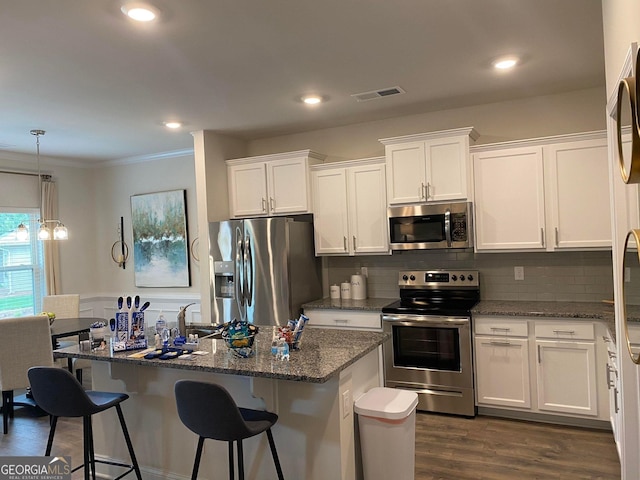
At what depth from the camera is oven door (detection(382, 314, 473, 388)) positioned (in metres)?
3.87

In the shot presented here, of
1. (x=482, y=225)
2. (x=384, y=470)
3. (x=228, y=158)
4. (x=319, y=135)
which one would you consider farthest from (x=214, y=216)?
(x=384, y=470)

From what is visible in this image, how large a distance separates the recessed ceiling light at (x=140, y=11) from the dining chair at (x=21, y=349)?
2746 millimetres

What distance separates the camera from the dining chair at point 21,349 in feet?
12.8

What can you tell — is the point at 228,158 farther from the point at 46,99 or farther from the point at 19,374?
the point at 19,374

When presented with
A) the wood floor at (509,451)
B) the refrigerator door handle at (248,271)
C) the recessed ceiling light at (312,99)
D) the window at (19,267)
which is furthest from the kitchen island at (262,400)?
the window at (19,267)

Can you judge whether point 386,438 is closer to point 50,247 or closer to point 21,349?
point 21,349

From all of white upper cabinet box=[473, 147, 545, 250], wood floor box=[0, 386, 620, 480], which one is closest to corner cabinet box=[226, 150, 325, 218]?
white upper cabinet box=[473, 147, 545, 250]

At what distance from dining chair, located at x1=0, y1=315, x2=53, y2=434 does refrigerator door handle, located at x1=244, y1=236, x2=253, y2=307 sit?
170 cm

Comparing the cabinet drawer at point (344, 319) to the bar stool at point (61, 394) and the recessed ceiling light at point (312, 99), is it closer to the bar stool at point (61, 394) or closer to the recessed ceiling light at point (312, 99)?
the recessed ceiling light at point (312, 99)

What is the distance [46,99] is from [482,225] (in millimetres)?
3654

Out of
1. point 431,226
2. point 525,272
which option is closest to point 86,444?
point 431,226

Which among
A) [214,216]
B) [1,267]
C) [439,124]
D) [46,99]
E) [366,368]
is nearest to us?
[366,368]

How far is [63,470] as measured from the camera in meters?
2.96

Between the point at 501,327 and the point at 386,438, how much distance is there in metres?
1.81
